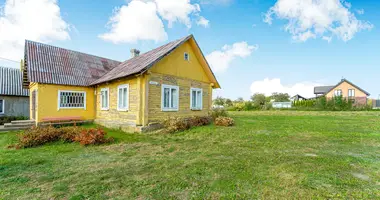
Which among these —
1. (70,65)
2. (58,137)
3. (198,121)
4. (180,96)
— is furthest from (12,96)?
(198,121)

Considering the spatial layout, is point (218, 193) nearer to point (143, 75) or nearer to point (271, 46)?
point (143, 75)

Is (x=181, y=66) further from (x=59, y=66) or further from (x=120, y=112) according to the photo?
(x=59, y=66)

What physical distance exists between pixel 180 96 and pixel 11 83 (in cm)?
1577

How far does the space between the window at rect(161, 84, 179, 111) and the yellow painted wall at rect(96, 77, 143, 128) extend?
152 cm

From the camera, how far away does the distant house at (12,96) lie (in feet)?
47.1

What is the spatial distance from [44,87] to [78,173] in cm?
1011

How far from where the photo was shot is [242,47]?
60.5 feet

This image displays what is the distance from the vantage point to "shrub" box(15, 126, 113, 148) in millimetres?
6673

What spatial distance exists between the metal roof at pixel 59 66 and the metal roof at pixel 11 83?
3359 millimetres

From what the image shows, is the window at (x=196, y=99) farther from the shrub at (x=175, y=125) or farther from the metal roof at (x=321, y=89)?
the metal roof at (x=321, y=89)

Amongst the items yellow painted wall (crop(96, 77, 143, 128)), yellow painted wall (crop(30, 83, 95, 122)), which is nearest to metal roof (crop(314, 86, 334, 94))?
yellow painted wall (crop(96, 77, 143, 128))

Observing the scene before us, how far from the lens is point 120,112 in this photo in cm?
1094

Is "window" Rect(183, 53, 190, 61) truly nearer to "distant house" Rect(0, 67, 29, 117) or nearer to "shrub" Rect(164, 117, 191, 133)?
"shrub" Rect(164, 117, 191, 133)

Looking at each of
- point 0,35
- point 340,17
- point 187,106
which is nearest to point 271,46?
point 340,17
